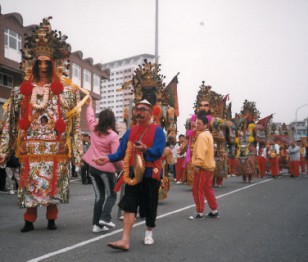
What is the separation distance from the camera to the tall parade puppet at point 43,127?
248 inches

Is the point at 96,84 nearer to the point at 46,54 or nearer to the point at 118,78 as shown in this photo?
the point at 46,54

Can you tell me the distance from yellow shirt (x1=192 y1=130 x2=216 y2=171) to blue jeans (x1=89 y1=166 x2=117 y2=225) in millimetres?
1772

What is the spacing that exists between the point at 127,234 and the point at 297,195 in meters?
7.82

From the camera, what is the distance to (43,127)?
641cm

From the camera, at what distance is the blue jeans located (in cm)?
643

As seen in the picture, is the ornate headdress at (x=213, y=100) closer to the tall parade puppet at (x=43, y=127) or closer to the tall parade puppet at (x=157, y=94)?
the tall parade puppet at (x=157, y=94)

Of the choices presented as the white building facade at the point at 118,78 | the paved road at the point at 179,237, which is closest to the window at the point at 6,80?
the paved road at the point at 179,237

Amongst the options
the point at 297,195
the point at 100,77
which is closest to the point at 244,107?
the point at 297,195

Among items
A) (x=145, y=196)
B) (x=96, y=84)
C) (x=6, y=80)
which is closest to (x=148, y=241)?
(x=145, y=196)

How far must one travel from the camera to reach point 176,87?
1070 cm

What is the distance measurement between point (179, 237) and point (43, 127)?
8.45 ft

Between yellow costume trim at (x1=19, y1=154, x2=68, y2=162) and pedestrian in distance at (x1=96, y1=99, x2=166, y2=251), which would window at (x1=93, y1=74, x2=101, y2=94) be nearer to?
yellow costume trim at (x1=19, y1=154, x2=68, y2=162)

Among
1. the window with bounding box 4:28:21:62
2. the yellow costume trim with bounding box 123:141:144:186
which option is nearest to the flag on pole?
the yellow costume trim with bounding box 123:141:144:186

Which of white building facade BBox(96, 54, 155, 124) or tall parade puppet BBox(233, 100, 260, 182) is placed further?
white building facade BBox(96, 54, 155, 124)
